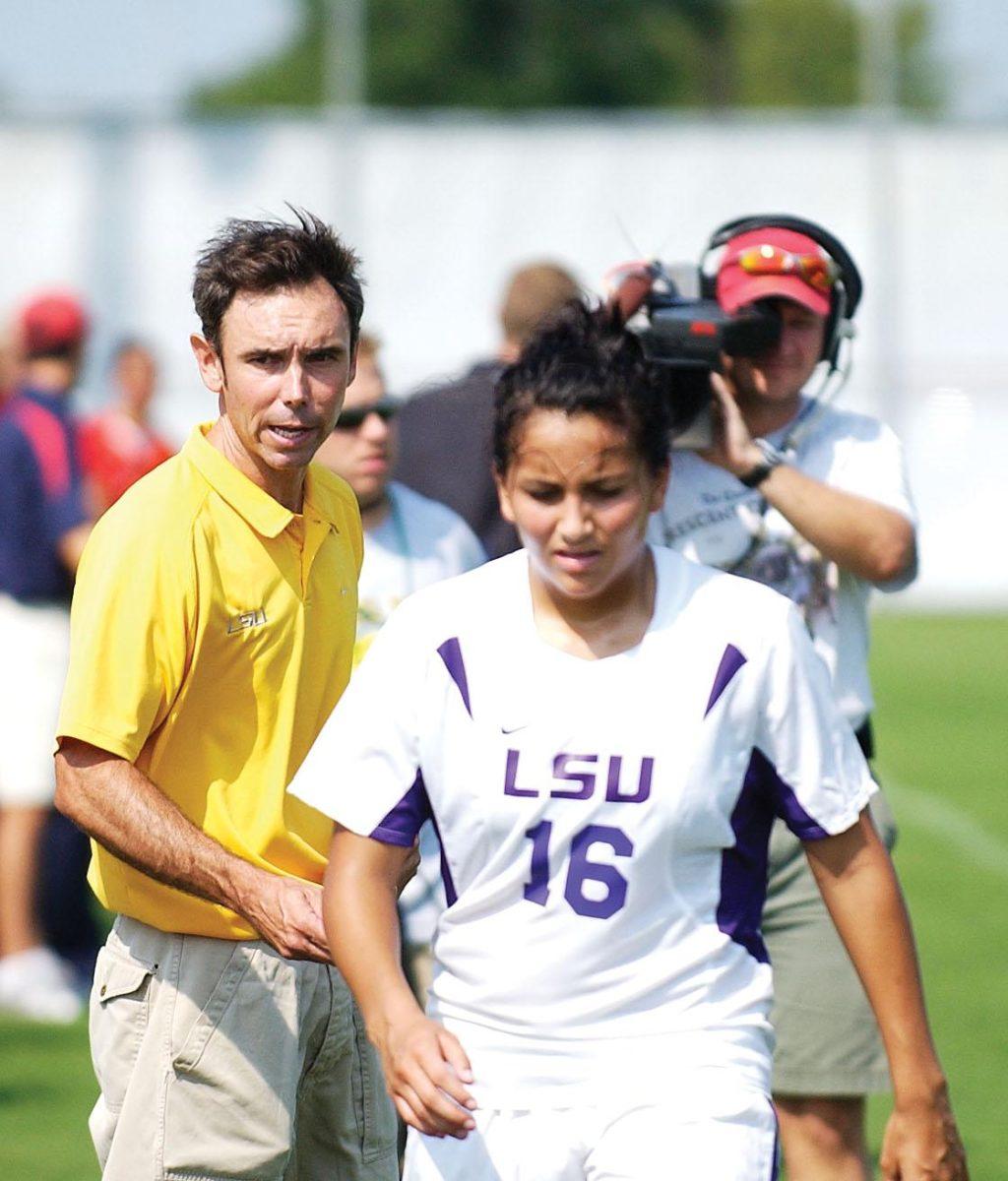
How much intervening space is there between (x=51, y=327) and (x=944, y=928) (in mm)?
4319

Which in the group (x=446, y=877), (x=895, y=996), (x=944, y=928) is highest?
(x=446, y=877)

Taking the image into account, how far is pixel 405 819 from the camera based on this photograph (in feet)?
10.6

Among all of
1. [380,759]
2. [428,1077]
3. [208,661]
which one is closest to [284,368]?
[208,661]

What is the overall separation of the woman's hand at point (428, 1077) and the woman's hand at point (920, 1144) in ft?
2.06

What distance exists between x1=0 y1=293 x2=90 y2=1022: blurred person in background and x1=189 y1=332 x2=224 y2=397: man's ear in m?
3.87

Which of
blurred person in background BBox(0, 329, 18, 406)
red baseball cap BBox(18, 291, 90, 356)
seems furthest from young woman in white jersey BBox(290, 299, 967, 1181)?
blurred person in background BBox(0, 329, 18, 406)

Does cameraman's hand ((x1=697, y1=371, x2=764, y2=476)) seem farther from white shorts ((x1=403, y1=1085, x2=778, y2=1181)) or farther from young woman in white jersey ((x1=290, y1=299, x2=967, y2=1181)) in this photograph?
white shorts ((x1=403, y1=1085, x2=778, y2=1181))

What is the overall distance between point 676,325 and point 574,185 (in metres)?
25.0

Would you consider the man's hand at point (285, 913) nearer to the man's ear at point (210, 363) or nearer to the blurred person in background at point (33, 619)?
the man's ear at point (210, 363)

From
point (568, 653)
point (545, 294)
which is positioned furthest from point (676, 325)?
A: point (545, 294)

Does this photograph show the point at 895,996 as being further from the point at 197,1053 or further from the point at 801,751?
the point at 197,1053

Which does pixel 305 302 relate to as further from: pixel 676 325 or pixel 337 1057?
pixel 337 1057

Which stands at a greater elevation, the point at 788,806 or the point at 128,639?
the point at 128,639

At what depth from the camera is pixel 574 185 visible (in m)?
28.8
